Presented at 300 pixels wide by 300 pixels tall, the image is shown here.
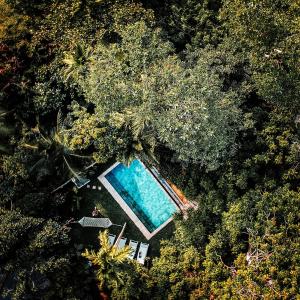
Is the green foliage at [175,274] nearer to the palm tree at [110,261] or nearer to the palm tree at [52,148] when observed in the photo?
the palm tree at [110,261]

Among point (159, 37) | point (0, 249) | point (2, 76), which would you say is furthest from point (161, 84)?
point (0, 249)

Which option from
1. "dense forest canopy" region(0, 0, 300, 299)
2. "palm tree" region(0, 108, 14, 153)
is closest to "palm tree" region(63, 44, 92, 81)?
"dense forest canopy" region(0, 0, 300, 299)

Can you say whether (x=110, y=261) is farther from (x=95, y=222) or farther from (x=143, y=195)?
(x=143, y=195)

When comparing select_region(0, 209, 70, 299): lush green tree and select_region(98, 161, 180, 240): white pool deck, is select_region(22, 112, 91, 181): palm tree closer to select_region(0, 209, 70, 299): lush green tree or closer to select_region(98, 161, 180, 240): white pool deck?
select_region(98, 161, 180, 240): white pool deck

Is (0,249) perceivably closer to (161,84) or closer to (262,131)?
(161,84)

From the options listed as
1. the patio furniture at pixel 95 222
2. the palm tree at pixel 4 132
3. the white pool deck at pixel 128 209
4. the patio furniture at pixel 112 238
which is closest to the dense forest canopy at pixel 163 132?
the palm tree at pixel 4 132

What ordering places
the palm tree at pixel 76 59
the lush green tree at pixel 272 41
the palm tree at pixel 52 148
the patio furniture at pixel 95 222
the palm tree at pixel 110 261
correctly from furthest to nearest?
the patio furniture at pixel 95 222
the palm tree at pixel 52 148
the palm tree at pixel 76 59
the palm tree at pixel 110 261
the lush green tree at pixel 272 41
